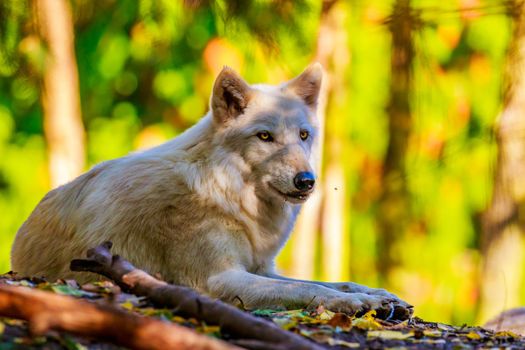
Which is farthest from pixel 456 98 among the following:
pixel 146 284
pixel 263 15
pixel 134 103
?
pixel 146 284

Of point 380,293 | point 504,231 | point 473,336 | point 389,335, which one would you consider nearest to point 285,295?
point 380,293

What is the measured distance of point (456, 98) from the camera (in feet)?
51.3

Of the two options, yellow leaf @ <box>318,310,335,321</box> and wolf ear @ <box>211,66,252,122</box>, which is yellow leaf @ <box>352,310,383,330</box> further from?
wolf ear @ <box>211,66,252,122</box>

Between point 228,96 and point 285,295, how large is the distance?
1496mm

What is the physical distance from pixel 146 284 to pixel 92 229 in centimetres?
147

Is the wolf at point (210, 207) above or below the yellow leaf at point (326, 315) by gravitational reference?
above

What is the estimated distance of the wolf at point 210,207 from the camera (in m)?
5.54

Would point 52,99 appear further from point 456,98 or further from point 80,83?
point 456,98

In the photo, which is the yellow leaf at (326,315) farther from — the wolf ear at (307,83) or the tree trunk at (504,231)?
the tree trunk at (504,231)

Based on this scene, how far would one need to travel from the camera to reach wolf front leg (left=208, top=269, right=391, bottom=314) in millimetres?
5121

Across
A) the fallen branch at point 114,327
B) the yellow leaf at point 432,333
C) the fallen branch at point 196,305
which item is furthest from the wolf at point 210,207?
the fallen branch at point 114,327

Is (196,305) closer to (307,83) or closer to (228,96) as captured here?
(228,96)

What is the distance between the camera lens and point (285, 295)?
5242mm

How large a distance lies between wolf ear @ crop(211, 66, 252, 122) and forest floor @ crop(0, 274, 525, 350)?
1.51 m
